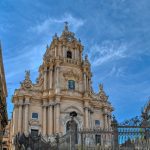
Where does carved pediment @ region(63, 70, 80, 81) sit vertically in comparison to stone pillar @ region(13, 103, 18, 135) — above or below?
above

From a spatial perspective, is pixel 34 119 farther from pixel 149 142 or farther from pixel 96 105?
pixel 149 142

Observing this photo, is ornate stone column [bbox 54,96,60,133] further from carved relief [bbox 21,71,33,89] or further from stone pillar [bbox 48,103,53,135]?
carved relief [bbox 21,71,33,89]

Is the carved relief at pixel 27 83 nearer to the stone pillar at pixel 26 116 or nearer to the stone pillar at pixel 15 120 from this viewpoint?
the stone pillar at pixel 26 116

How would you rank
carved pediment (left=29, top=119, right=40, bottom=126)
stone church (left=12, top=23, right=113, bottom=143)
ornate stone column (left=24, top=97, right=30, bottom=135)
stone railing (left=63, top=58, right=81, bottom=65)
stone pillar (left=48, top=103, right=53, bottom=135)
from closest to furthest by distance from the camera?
1. ornate stone column (left=24, top=97, right=30, bottom=135)
2. stone pillar (left=48, top=103, right=53, bottom=135)
3. carved pediment (left=29, top=119, right=40, bottom=126)
4. stone church (left=12, top=23, right=113, bottom=143)
5. stone railing (left=63, top=58, right=81, bottom=65)

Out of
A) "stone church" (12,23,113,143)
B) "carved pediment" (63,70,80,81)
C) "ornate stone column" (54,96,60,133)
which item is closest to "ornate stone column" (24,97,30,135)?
"stone church" (12,23,113,143)

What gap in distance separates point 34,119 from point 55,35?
55.2 feet

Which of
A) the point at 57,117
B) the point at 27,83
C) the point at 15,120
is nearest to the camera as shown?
the point at 15,120

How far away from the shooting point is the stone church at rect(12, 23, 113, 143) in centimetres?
4519

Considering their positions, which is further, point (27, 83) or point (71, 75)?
point (71, 75)

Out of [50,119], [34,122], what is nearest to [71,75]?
[50,119]

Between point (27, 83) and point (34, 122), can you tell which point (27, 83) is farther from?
point (34, 122)

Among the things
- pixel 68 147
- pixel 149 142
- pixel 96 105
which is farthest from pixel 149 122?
pixel 96 105

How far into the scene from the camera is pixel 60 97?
4681cm

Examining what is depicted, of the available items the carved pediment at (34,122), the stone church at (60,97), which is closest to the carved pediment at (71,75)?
the stone church at (60,97)
